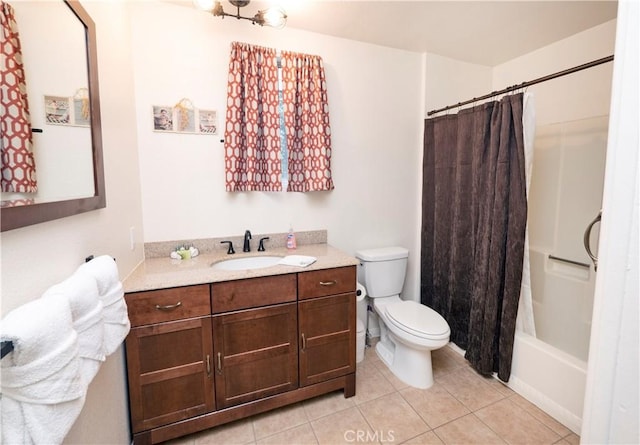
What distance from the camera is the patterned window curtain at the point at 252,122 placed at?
6.02 feet

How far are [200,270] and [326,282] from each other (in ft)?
2.28

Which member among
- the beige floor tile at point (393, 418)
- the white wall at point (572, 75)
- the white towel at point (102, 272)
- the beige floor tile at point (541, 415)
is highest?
the white wall at point (572, 75)

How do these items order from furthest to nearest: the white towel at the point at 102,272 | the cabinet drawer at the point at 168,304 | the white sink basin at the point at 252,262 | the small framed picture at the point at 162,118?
the white sink basin at the point at 252,262 → the small framed picture at the point at 162,118 → the cabinet drawer at the point at 168,304 → the white towel at the point at 102,272

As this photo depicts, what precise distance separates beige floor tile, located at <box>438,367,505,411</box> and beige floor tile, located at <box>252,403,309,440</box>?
976mm

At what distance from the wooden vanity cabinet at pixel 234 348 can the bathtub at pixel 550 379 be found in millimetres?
1069

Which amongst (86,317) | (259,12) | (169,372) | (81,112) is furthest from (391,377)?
(259,12)

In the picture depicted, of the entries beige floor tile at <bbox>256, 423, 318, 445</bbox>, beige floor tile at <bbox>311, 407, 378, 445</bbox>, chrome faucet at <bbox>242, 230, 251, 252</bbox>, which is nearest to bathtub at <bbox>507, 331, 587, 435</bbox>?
beige floor tile at <bbox>311, 407, 378, 445</bbox>

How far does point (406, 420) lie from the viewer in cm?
164

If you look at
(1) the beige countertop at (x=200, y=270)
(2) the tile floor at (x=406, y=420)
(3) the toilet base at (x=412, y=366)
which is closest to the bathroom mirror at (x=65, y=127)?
(1) the beige countertop at (x=200, y=270)

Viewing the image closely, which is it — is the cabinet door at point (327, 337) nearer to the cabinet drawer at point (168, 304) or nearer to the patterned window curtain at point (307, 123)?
the cabinet drawer at point (168, 304)

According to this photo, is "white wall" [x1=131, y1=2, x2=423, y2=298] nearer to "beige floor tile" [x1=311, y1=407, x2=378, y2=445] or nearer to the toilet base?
the toilet base

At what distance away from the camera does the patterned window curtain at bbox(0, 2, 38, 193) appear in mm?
656

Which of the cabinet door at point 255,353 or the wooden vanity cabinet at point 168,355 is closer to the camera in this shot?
the wooden vanity cabinet at point 168,355
